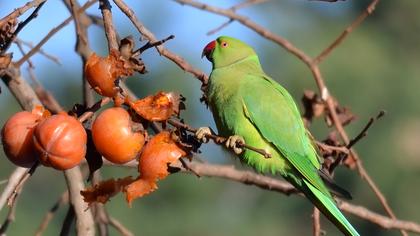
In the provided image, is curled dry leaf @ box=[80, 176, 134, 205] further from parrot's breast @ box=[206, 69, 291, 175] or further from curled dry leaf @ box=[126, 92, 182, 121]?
parrot's breast @ box=[206, 69, 291, 175]

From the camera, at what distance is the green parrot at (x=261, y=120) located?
2.33 m

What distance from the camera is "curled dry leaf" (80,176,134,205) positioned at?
1634mm

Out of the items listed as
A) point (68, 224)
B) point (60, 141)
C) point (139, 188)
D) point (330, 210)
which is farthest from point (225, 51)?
point (60, 141)

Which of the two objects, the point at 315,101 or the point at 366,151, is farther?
the point at 366,151

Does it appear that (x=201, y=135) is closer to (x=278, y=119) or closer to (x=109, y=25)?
(x=109, y=25)

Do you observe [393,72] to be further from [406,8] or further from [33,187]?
[33,187]

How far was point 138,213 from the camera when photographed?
17172 mm

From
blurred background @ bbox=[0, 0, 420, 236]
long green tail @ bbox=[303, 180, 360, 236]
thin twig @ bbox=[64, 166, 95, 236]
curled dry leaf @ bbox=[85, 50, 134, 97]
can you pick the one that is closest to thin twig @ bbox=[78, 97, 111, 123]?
curled dry leaf @ bbox=[85, 50, 134, 97]

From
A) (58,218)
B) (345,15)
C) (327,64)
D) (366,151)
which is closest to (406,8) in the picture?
(345,15)

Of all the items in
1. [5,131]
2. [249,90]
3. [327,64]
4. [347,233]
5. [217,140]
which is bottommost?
[327,64]

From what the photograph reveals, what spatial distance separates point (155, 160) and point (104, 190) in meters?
0.13

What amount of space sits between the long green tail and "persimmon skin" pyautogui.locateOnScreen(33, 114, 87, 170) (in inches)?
35.0

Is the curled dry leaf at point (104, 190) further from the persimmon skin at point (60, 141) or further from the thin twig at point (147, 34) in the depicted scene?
the thin twig at point (147, 34)

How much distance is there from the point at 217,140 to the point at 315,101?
0.96m
